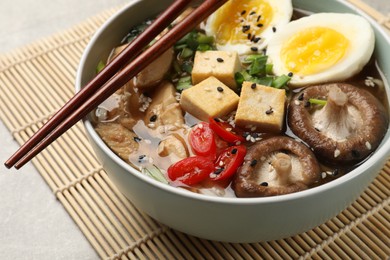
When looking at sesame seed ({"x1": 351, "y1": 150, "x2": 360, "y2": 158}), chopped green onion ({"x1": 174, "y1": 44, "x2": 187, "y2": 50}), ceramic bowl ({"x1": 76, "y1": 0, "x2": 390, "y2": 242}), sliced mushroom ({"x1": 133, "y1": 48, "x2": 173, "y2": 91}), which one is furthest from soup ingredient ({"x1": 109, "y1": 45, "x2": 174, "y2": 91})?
sesame seed ({"x1": 351, "y1": 150, "x2": 360, "y2": 158})

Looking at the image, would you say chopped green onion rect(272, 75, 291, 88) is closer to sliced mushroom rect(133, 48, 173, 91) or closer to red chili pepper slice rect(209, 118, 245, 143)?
red chili pepper slice rect(209, 118, 245, 143)

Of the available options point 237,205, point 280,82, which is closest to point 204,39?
point 280,82

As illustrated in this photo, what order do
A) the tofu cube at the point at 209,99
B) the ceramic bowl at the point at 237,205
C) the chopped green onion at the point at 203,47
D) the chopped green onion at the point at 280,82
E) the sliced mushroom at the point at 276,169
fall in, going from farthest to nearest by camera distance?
the chopped green onion at the point at 203,47 → the chopped green onion at the point at 280,82 → the tofu cube at the point at 209,99 → the sliced mushroom at the point at 276,169 → the ceramic bowl at the point at 237,205

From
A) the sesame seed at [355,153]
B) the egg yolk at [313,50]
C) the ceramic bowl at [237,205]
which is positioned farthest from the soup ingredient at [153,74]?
the sesame seed at [355,153]

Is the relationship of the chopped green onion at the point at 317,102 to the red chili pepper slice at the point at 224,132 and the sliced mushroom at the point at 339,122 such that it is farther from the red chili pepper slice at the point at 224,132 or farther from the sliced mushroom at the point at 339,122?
the red chili pepper slice at the point at 224,132

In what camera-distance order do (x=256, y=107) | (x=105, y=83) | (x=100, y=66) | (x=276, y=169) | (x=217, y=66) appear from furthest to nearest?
1. (x=100, y=66)
2. (x=217, y=66)
3. (x=256, y=107)
4. (x=105, y=83)
5. (x=276, y=169)

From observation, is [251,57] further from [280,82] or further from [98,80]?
[98,80]
